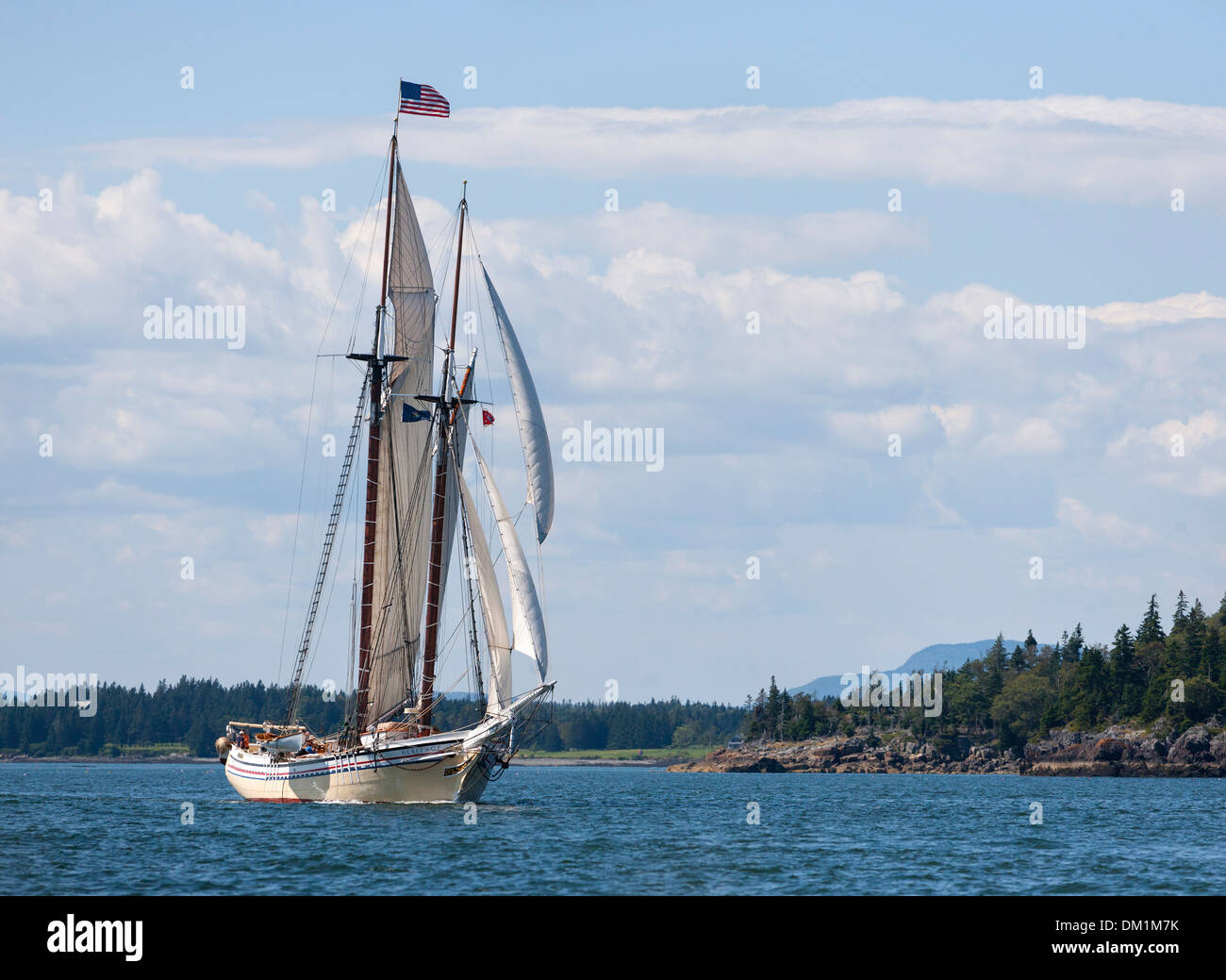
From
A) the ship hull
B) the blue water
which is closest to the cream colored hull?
the ship hull

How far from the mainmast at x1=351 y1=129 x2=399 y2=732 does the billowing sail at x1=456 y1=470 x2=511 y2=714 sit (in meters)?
7.81

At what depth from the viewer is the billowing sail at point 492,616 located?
73.2 m

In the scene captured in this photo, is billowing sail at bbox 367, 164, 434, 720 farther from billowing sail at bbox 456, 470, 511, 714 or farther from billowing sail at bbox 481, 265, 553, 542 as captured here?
billowing sail at bbox 481, 265, 553, 542

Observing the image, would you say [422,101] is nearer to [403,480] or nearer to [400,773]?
[403,480]

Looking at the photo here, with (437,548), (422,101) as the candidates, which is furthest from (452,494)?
(422,101)

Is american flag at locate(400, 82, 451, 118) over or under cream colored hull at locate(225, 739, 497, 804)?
over

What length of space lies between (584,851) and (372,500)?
2939cm

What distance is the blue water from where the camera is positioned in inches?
1839

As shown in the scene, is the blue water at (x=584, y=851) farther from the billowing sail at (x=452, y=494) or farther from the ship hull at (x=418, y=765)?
the billowing sail at (x=452, y=494)

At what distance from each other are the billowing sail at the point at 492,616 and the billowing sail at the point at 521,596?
1.27 meters

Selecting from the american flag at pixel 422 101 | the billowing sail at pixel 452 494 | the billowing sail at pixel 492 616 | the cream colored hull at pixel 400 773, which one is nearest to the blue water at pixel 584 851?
the cream colored hull at pixel 400 773
